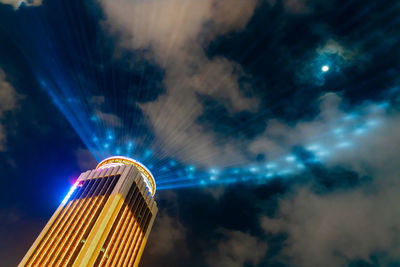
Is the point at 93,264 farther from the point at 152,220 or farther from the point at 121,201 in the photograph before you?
the point at 152,220

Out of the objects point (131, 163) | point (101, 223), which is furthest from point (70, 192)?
point (101, 223)

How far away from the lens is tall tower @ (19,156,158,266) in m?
36.1

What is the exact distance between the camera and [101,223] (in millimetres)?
37906

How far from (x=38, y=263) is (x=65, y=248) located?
505 cm

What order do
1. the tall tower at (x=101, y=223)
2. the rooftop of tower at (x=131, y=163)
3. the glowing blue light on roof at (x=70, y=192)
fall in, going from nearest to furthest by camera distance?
the tall tower at (x=101, y=223)
the glowing blue light on roof at (x=70, y=192)
the rooftop of tower at (x=131, y=163)

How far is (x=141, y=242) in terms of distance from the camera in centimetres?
4909

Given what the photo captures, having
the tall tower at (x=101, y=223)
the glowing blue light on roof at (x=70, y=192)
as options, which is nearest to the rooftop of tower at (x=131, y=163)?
the tall tower at (x=101, y=223)

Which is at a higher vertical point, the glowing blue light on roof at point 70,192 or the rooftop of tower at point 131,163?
the rooftop of tower at point 131,163

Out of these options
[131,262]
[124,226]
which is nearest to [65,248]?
[124,226]

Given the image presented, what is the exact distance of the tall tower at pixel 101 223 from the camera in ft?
118

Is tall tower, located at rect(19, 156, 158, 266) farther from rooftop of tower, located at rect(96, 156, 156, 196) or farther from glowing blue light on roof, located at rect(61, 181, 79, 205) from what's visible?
rooftop of tower, located at rect(96, 156, 156, 196)

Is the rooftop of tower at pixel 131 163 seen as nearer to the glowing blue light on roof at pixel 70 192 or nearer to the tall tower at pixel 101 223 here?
the tall tower at pixel 101 223

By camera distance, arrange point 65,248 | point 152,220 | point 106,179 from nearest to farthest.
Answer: point 65,248, point 106,179, point 152,220

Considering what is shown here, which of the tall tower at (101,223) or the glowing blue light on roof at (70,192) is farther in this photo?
the glowing blue light on roof at (70,192)
